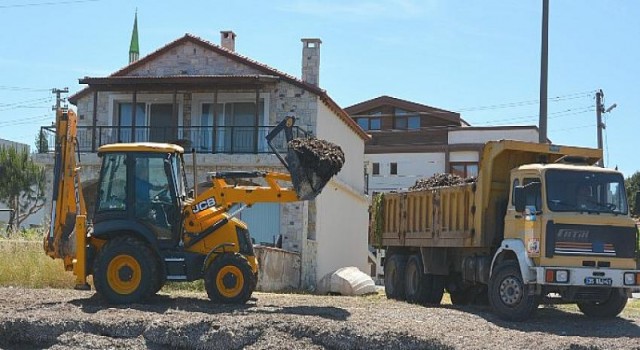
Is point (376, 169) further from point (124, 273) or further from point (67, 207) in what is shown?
point (124, 273)

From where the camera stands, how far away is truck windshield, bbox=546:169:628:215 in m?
13.8

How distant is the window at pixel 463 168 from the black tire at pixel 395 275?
28283 millimetres

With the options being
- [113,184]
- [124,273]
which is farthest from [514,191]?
[113,184]

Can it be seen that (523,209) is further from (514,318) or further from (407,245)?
(407,245)

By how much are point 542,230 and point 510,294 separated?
125cm

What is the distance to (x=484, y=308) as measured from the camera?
53.1 feet

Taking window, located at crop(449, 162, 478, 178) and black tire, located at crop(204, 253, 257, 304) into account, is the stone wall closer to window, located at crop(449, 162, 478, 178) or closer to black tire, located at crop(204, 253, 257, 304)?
black tire, located at crop(204, 253, 257, 304)

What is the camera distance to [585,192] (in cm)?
1400

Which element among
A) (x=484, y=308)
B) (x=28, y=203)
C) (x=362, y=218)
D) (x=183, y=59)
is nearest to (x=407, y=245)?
(x=484, y=308)

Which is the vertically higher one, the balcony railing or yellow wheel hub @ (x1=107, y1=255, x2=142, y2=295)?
the balcony railing

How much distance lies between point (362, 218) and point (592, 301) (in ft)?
77.0

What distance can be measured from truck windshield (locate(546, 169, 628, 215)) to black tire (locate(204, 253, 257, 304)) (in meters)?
5.21

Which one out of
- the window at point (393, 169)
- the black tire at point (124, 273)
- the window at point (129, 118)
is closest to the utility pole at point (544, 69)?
the black tire at point (124, 273)

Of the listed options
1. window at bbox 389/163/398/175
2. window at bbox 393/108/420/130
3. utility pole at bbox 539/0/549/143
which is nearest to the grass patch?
utility pole at bbox 539/0/549/143
